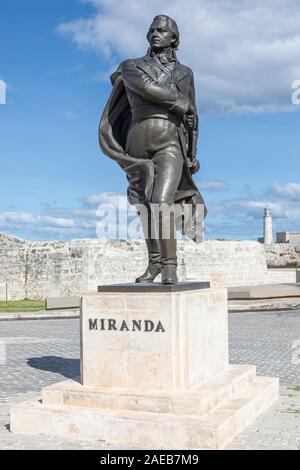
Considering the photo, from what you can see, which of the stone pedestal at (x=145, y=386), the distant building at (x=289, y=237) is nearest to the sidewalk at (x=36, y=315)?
the stone pedestal at (x=145, y=386)

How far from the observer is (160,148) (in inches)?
224

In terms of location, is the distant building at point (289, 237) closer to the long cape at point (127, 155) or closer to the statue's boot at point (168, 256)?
the long cape at point (127, 155)

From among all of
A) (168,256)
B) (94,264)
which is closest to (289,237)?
(94,264)

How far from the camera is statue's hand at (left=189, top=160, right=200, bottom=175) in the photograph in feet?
19.6

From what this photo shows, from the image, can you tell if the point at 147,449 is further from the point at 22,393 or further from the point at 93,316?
the point at 22,393

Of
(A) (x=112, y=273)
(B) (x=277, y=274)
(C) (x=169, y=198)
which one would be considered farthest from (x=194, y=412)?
(B) (x=277, y=274)

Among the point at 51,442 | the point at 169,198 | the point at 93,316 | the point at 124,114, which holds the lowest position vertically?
the point at 51,442

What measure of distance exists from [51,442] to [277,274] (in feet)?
81.4

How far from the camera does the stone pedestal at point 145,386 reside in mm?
4688

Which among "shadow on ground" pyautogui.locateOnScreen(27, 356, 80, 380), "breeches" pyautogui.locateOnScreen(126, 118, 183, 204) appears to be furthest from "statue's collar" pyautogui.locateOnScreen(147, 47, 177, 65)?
"shadow on ground" pyautogui.locateOnScreen(27, 356, 80, 380)

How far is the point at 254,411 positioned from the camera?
547 cm

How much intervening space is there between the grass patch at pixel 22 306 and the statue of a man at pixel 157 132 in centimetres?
1427
